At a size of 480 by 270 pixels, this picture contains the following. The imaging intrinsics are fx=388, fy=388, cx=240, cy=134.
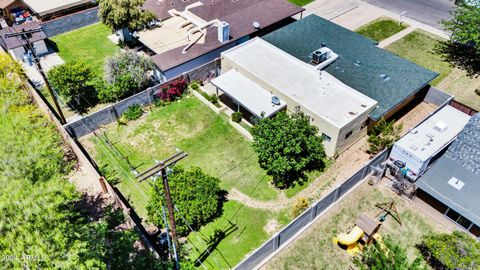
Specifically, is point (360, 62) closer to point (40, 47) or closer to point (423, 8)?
point (423, 8)

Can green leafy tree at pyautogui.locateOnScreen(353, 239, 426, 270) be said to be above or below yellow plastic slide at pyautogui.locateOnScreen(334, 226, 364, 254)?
above

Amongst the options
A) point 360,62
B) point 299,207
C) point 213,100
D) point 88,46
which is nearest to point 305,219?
point 299,207

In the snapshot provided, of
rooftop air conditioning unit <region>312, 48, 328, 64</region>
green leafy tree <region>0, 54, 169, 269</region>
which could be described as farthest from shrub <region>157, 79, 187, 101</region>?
rooftop air conditioning unit <region>312, 48, 328, 64</region>

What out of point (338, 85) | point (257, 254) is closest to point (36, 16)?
point (338, 85)

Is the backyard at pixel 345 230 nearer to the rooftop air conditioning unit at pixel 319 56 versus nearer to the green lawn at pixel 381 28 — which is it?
the rooftop air conditioning unit at pixel 319 56

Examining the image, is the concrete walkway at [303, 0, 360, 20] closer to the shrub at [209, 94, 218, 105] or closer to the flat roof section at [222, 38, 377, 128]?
the flat roof section at [222, 38, 377, 128]

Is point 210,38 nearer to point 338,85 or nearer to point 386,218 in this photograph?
point 338,85
